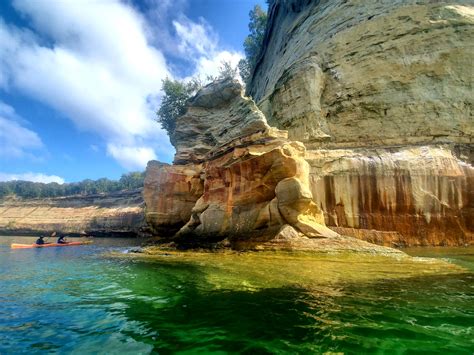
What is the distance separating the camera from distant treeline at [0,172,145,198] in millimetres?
61031

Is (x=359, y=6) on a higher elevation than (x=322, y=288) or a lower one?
higher

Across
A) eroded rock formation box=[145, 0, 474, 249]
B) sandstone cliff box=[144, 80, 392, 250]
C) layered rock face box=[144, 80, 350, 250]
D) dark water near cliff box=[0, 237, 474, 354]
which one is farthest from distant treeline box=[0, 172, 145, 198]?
dark water near cliff box=[0, 237, 474, 354]

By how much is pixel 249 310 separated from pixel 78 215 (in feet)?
170

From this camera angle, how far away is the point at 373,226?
1506cm

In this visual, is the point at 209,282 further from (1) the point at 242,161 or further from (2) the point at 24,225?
(2) the point at 24,225

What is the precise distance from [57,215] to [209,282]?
172 ft

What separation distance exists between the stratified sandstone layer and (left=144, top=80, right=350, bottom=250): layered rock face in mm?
20443

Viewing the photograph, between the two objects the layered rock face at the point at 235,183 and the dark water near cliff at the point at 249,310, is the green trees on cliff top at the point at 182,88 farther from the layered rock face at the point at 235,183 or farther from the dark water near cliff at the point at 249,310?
the dark water near cliff at the point at 249,310

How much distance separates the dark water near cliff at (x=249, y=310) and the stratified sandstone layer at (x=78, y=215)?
35085mm

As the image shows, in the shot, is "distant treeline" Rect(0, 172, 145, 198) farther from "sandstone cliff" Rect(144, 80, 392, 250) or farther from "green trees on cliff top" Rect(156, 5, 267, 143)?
"sandstone cliff" Rect(144, 80, 392, 250)

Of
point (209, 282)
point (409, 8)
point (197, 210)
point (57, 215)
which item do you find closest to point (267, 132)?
point (197, 210)

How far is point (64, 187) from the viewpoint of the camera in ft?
219

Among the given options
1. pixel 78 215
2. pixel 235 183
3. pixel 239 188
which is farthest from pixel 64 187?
pixel 239 188

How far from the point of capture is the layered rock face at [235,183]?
44.1ft
